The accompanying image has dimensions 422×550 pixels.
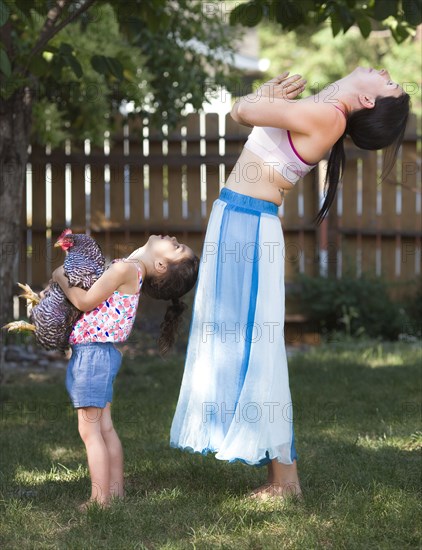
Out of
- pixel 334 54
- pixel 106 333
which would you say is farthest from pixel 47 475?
pixel 334 54

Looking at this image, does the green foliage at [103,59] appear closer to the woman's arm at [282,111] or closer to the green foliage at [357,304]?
the woman's arm at [282,111]

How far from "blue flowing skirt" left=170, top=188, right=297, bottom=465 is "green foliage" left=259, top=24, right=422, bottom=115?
1156cm

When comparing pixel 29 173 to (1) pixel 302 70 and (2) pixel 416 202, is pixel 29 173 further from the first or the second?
(1) pixel 302 70

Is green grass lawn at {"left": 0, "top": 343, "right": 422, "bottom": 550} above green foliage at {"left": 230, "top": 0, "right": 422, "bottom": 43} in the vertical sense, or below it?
below

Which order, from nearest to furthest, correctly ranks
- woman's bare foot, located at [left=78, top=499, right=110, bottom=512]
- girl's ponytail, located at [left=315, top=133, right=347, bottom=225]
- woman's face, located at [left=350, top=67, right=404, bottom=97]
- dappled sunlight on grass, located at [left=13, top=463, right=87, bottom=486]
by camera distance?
woman's bare foot, located at [left=78, top=499, right=110, bottom=512]
woman's face, located at [left=350, top=67, right=404, bottom=97]
girl's ponytail, located at [left=315, top=133, right=347, bottom=225]
dappled sunlight on grass, located at [left=13, top=463, right=87, bottom=486]

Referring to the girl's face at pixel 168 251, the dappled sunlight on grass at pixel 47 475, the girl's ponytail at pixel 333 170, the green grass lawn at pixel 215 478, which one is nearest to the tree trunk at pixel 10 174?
the green grass lawn at pixel 215 478

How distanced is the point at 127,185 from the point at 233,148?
106 centimetres

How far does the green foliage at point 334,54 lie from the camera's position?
14953 mm

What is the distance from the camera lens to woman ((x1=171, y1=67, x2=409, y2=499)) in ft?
10.1

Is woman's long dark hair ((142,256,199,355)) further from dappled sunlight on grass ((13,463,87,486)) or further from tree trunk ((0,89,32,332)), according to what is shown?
tree trunk ((0,89,32,332))

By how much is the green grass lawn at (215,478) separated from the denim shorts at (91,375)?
37 cm

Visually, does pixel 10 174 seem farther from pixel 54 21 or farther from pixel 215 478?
pixel 215 478

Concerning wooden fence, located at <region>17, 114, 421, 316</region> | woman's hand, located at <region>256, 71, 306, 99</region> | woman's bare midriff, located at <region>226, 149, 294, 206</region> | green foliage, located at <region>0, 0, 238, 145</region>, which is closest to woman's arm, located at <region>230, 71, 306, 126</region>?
woman's hand, located at <region>256, 71, 306, 99</region>

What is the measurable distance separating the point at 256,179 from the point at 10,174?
2.74 meters
